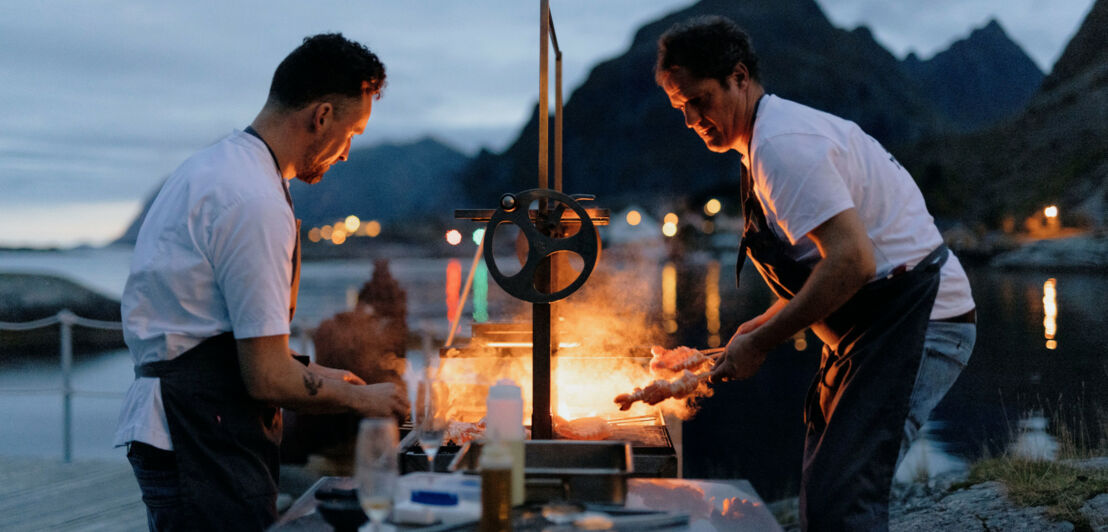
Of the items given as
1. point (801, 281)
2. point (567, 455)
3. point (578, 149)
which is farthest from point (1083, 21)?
point (578, 149)

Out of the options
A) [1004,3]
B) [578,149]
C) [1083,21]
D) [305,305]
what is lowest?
[305,305]

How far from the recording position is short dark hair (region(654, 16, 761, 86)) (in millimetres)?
1862

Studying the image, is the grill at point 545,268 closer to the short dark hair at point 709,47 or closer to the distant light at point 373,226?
the short dark hair at point 709,47

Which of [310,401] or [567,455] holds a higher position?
[310,401]

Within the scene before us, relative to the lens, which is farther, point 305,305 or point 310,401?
point 305,305

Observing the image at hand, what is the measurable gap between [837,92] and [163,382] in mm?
70346

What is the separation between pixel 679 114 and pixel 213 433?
72.9m

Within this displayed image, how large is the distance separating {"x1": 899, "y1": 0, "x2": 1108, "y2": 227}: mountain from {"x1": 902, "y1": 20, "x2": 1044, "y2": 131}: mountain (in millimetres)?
469

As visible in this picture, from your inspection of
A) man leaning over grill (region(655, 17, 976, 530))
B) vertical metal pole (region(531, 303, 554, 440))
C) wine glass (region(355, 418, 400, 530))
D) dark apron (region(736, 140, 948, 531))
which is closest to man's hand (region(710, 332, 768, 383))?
man leaning over grill (region(655, 17, 976, 530))

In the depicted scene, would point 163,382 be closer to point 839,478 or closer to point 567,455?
point 567,455

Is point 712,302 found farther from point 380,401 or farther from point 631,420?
point 380,401

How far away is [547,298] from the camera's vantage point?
6.57 ft

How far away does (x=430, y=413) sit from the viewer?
63.3 inches

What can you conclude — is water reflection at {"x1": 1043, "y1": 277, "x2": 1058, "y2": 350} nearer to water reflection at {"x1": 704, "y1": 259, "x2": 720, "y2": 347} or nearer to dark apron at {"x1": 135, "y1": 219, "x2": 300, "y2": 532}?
dark apron at {"x1": 135, "y1": 219, "x2": 300, "y2": 532}
